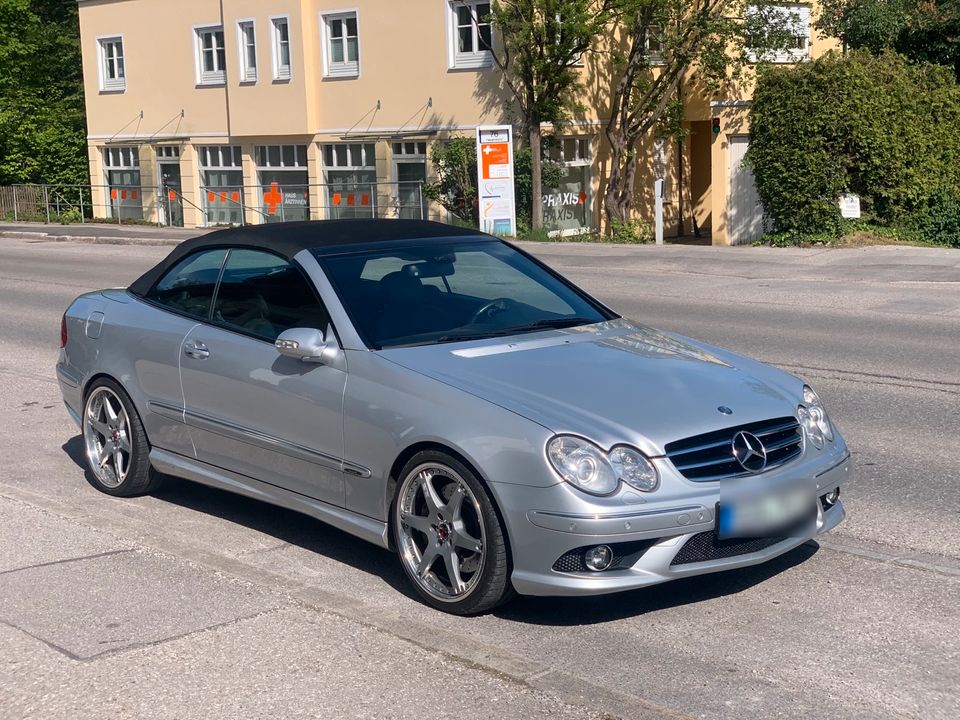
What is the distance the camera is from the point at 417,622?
5098mm

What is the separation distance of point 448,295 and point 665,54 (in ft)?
74.1

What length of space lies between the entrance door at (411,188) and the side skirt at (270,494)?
2424cm

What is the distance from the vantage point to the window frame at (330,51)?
3206cm

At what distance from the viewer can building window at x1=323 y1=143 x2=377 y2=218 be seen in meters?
32.5

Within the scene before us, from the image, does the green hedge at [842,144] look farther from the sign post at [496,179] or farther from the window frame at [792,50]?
the sign post at [496,179]

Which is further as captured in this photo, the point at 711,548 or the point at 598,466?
the point at 711,548

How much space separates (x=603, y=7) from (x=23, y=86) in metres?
27.8

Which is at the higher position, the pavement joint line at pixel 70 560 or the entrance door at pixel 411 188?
the entrance door at pixel 411 188

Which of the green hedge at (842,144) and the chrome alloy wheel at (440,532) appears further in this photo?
the green hedge at (842,144)

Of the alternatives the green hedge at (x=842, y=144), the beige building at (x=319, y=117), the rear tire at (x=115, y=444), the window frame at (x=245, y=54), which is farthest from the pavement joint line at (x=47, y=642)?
the window frame at (x=245, y=54)

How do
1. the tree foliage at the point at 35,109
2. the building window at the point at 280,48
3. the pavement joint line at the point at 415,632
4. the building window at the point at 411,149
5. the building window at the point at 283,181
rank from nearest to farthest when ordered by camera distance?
the pavement joint line at the point at 415,632, the building window at the point at 411,149, the building window at the point at 280,48, the building window at the point at 283,181, the tree foliage at the point at 35,109

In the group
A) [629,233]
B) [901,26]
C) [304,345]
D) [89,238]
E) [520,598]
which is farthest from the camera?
[89,238]

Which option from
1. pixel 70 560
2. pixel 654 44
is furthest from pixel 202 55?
pixel 70 560

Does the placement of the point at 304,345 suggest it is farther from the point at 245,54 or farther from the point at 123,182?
the point at 123,182
